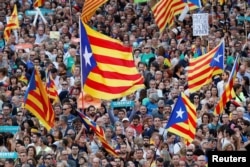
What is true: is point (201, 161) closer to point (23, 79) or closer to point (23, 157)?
point (23, 157)

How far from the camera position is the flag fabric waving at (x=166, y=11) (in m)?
27.9

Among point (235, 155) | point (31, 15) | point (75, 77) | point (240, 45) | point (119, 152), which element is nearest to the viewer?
point (235, 155)

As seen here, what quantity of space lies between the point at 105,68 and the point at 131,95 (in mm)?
3924

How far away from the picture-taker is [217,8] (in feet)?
102

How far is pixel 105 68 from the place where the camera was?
20.7m

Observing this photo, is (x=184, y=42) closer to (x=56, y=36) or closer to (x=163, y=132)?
(x=56, y=36)

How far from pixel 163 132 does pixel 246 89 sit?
3192 mm

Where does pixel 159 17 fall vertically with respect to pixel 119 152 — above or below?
above

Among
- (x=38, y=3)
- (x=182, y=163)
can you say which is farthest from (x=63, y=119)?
(x=38, y=3)

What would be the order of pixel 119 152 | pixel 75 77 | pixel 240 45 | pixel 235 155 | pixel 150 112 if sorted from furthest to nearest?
pixel 240 45 < pixel 75 77 < pixel 150 112 < pixel 119 152 < pixel 235 155

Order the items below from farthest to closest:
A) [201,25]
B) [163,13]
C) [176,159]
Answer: [163,13], [201,25], [176,159]

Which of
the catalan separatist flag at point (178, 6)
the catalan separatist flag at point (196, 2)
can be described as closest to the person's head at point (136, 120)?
Answer: the catalan separatist flag at point (178, 6)

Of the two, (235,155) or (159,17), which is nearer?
(235,155)

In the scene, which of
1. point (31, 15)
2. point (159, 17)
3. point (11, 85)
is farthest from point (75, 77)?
point (31, 15)
